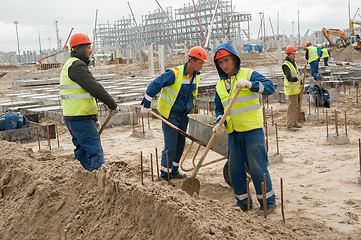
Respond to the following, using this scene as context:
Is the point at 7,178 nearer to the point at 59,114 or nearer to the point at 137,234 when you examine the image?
the point at 137,234

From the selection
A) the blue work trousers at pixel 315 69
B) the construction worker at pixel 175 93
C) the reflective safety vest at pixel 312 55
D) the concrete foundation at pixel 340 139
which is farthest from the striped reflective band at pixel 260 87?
the reflective safety vest at pixel 312 55

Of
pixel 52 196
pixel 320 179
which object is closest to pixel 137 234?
pixel 52 196

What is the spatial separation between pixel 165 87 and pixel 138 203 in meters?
2.25

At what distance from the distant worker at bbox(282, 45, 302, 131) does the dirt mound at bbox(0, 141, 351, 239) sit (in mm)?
4499

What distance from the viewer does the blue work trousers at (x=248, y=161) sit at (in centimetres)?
362

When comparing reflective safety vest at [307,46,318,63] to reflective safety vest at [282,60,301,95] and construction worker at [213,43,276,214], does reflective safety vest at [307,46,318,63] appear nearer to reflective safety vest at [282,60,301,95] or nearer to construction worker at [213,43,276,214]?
reflective safety vest at [282,60,301,95]

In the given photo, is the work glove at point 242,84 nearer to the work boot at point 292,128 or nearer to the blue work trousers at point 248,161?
the blue work trousers at point 248,161

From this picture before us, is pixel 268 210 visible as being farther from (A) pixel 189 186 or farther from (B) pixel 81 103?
(B) pixel 81 103

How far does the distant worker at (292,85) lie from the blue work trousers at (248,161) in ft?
13.4

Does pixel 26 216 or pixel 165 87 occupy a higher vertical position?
pixel 165 87

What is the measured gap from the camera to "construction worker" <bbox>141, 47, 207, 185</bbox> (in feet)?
15.4

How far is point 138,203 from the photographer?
278 cm


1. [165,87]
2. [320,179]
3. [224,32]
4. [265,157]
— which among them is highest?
[224,32]

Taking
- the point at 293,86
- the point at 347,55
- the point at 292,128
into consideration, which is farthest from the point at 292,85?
the point at 347,55
